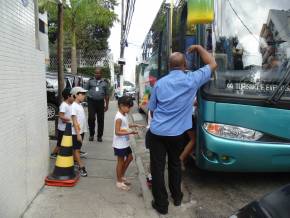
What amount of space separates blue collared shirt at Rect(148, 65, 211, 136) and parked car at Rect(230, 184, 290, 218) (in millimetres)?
2148

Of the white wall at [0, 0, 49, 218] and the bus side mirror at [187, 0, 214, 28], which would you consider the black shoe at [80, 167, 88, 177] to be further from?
the bus side mirror at [187, 0, 214, 28]

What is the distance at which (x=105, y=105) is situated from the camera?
1019 centimetres

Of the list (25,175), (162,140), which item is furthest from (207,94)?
(25,175)

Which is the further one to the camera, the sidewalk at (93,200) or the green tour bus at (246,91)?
the green tour bus at (246,91)

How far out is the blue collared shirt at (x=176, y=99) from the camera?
16.4 feet

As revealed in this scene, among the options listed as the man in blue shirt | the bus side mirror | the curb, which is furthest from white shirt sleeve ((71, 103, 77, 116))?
the bus side mirror

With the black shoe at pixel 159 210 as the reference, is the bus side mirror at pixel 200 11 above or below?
above

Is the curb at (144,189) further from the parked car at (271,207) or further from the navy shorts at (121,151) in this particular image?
the parked car at (271,207)

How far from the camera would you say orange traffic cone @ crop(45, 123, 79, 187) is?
6031 millimetres

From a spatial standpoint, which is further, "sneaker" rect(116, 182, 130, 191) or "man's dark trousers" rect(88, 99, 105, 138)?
"man's dark trousers" rect(88, 99, 105, 138)

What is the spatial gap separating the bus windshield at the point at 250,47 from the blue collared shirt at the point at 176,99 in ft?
2.65

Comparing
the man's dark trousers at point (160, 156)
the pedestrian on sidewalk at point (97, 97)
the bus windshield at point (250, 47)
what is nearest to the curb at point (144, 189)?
the man's dark trousers at point (160, 156)

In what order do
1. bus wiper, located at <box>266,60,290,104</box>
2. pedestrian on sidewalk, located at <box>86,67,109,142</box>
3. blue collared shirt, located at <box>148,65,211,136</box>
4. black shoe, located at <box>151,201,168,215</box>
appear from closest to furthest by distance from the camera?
blue collared shirt, located at <box>148,65,211,136</box>, black shoe, located at <box>151,201,168,215</box>, bus wiper, located at <box>266,60,290,104</box>, pedestrian on sidewalk, located at <box>86,67,109,142</box>

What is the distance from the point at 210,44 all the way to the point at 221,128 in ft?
3.90
